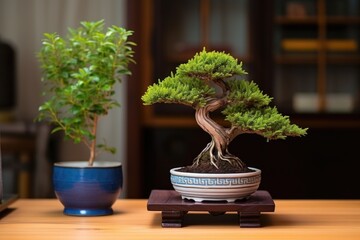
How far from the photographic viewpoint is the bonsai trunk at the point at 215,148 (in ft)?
4.62

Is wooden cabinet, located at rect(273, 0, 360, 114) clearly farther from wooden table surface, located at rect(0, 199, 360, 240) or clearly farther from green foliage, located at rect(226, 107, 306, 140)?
green foliage, located at rect(226, 107, 306, 140)

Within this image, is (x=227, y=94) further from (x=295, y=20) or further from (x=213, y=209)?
(x=295, y=20)

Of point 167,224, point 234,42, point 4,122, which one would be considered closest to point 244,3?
point 234,42

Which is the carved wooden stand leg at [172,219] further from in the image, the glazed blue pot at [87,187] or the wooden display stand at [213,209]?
the glazed blue pot at [87,187]

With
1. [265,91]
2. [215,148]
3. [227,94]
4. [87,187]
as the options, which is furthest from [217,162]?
[265,91]

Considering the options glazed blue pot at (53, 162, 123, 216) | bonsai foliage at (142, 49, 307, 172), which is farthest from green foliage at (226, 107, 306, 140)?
glazed blue pot at (53, 162, 123, 216)

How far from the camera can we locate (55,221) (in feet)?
4.76

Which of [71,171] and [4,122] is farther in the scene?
[4,122]

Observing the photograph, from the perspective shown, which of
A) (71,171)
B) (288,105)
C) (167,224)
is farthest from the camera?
(288,105)

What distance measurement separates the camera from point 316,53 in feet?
14.1

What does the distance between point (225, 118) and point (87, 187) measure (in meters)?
0.35

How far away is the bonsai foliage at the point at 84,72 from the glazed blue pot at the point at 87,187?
71 mm

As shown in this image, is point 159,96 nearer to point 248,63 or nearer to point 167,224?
point 167,224

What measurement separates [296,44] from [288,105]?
0.39m
